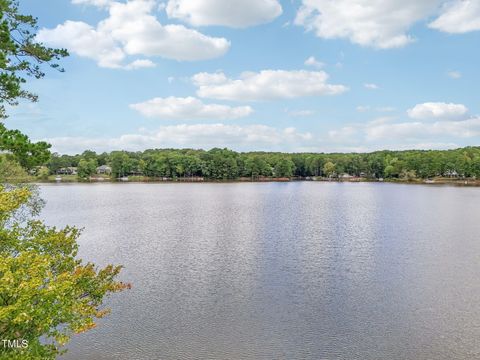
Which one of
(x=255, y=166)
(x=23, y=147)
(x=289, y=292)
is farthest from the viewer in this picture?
(x=255, y=166)

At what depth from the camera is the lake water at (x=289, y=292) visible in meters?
17.0

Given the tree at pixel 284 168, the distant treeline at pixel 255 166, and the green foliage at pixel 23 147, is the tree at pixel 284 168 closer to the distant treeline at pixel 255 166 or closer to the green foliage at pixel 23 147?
the distant treeline at pixel 255 166

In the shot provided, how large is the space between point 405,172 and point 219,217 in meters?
138

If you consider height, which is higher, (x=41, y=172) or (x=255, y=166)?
(x=255, y=166)

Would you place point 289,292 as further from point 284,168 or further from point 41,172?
point 284,168

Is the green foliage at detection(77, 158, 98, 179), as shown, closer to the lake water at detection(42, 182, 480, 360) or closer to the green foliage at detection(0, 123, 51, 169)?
the lake water at detection(42, 182, 480, 360)

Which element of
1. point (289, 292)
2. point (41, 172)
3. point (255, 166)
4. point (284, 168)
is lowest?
point (289, 292)

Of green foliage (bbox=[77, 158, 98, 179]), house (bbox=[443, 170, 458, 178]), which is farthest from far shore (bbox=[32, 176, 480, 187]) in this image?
green foliage (bbox=[77, 158, 98, 179])

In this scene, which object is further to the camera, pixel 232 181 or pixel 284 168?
pixel 284 168

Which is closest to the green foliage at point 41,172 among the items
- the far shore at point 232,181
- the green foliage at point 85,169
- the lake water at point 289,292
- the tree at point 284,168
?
the lake water at point 289,292

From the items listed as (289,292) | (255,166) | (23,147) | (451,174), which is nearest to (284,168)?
(255,166)

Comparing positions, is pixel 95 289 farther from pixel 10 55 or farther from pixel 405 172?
pixel 405 172

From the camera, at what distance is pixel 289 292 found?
23.2 m

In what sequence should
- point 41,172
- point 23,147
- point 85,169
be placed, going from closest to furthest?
point 23,147, point 41,172, point 85,169
